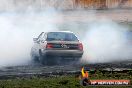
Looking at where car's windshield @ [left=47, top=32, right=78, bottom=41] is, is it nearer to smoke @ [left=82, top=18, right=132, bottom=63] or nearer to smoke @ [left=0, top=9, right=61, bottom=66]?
smoke @ [left=82, top=18, right=132, bottom=63]

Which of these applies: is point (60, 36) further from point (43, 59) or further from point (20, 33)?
point (20, 33)

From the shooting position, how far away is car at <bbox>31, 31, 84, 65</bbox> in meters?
18.7

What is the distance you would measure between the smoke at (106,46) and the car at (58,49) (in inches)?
60.7

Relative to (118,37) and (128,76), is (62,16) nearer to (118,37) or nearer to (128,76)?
(118,37)

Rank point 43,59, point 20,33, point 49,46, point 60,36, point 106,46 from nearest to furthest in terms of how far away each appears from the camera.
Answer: point 49,46
point 43,59
point 60,36
point 106,46
point 20,33

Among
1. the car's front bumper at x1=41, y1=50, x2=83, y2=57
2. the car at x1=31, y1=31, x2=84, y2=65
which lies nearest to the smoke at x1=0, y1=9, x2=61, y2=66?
the car at x1=31, y1=31, x2=84, y2=65

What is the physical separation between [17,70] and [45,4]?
20.0 metres

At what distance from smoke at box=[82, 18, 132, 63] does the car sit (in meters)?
1.54

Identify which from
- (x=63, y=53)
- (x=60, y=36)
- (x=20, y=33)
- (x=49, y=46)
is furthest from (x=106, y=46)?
(x=49, y=46)

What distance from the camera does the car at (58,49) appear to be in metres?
18.7

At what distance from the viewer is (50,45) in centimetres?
1867

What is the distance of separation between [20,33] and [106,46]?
4.88 m

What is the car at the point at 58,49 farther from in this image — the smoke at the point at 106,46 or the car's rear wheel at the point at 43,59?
the smoke at the point at 106,46

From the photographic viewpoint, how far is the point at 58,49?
18.7 meters
